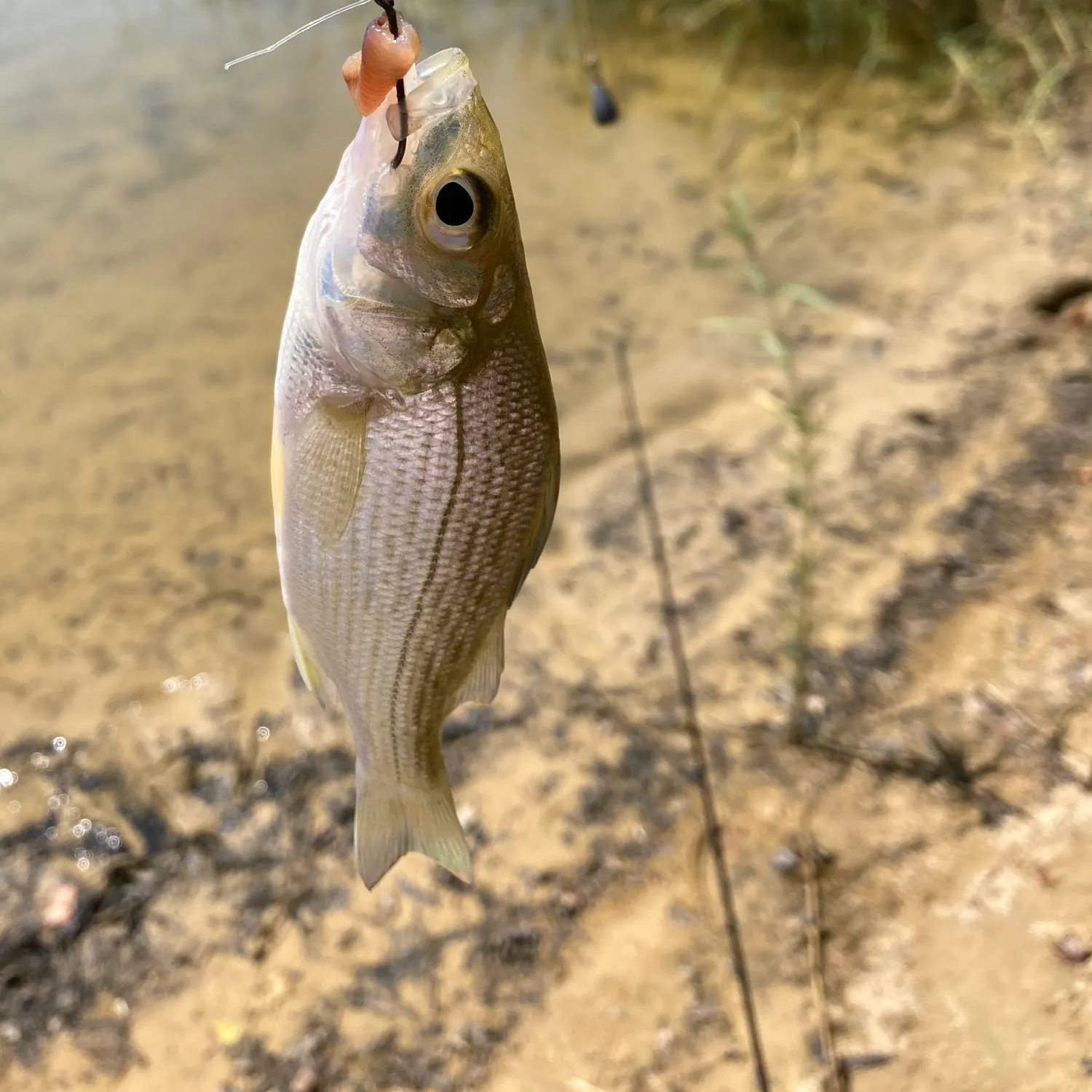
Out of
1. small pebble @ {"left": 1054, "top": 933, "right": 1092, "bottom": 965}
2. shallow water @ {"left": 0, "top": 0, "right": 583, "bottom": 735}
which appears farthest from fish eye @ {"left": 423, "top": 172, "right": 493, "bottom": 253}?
shallow water @ {"left": 0, "top": 0, "right": 583, "bottom": 735}

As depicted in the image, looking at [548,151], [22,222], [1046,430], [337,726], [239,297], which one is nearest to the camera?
[337,726]

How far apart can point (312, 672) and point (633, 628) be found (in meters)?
1.70

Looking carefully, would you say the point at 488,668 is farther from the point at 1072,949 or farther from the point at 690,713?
the point at 1072,949

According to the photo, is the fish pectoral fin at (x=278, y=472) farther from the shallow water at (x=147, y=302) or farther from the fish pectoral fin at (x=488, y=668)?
the shallow water at (x=147, y=302)

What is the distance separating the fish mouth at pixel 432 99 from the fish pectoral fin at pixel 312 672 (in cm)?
78

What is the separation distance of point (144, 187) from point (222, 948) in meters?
4.28

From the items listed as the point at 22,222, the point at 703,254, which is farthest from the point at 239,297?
the point at 703,254

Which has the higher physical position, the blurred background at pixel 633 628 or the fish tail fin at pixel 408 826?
the fish tail fin at pixel 408 826

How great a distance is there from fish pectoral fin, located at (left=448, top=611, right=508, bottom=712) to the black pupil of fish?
0.60 m

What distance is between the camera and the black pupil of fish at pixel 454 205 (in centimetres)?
122

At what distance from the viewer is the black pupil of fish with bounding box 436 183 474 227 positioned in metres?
1.22

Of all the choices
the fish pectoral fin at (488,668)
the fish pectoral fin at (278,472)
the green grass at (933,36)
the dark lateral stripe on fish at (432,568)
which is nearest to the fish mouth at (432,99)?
the dark lateral stripe on fish at (432,568)

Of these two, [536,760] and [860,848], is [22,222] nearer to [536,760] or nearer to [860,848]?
[536,760]

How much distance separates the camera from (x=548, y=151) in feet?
17.4
